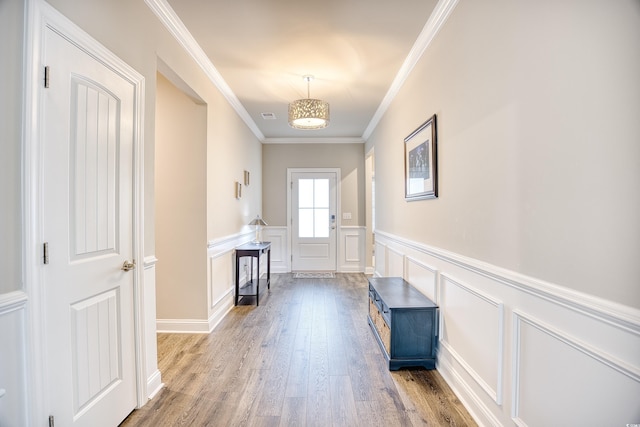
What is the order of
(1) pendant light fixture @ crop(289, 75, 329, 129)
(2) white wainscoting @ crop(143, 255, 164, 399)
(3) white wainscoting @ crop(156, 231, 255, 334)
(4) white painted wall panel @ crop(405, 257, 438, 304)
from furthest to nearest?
(1) pendant light fixture @ crop(289, 75, 329, 129) → (3) white wainscoting @ crop(156, 231, 255, 334) → (4) white painted wall panel @ crop(405, 257, 438, 304) → (2) white wainscoting @ crop(143, 255, 164, 399)

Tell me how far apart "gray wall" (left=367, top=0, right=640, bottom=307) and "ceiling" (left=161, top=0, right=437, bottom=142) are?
0.50m

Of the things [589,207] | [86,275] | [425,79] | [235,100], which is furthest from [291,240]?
[589,207]

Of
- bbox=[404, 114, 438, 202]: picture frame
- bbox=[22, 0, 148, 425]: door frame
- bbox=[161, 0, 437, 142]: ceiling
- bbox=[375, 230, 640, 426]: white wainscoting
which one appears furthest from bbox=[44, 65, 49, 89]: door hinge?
bbox=[404, 114, 438, 202]: picture frame

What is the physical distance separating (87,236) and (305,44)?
2144 mm

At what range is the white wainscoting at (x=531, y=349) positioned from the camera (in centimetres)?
96

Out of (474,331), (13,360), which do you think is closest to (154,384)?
(13,360)

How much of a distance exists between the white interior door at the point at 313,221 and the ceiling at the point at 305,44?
2101 millimetres

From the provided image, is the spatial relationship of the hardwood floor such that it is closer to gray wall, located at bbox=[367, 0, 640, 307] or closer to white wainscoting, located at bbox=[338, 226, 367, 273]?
gray wall, located at bbox=[367, 0, 640, 307]

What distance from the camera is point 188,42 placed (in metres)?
2.53

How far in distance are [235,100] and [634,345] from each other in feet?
13.3

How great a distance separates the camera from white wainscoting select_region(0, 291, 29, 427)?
1.10 metres

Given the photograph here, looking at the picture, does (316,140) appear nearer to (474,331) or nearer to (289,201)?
(289,201)

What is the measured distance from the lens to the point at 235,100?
3.92m

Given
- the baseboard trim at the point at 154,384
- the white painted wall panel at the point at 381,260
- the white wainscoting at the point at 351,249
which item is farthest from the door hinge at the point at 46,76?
the white wainscoting at the point at 351,249
